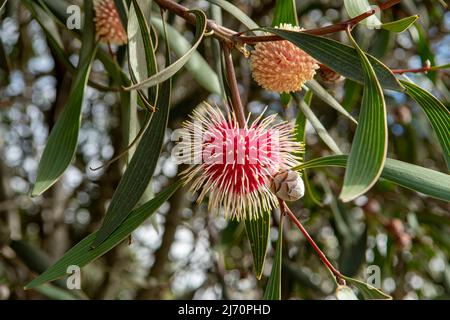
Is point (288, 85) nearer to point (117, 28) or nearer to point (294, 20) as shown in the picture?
point (294, 20)

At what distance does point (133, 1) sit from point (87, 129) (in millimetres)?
2450

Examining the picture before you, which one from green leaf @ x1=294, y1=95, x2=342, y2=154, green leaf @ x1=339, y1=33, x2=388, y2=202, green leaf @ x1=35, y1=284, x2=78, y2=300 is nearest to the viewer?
green leaf @ x1=339, y1=33, x2=388, y2=202

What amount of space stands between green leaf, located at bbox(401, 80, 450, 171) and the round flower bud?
0.63ft

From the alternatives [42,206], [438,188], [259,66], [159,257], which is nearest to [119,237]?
[259,66]

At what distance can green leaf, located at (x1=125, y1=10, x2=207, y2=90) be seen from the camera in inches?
24.5

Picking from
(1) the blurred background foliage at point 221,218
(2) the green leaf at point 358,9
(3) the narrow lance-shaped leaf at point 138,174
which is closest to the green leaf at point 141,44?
(3) the narrow lance-shaped leaf at point 138,174

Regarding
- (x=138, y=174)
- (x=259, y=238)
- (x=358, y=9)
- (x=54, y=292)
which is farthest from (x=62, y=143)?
(x=54, y=292)

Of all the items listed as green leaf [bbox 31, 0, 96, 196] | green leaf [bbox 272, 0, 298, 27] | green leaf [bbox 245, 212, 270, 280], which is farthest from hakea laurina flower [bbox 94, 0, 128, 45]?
green leaf [bbox 245, 212, 270, 280]

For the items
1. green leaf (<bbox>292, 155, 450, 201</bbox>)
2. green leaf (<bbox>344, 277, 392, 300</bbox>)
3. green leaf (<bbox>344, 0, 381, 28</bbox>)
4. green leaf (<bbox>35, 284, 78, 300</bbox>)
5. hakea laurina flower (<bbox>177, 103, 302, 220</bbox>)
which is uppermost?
green leaf (<bbox>344, 0, 381, 28</bbox>)

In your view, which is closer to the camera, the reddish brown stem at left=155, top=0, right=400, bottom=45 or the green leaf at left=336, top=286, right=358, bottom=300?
the reddish brown stem at left=155, top=0, right=400, bottom=45

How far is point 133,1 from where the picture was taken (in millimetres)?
764

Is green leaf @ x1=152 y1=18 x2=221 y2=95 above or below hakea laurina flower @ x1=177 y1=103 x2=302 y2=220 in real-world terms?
above

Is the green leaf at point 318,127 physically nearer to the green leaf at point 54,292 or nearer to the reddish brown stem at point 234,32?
the reddish brown stem at point 234,32

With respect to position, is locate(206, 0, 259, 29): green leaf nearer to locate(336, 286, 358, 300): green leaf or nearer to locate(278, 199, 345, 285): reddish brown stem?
locate(278, 199, 345, 285): reddish brown stem
